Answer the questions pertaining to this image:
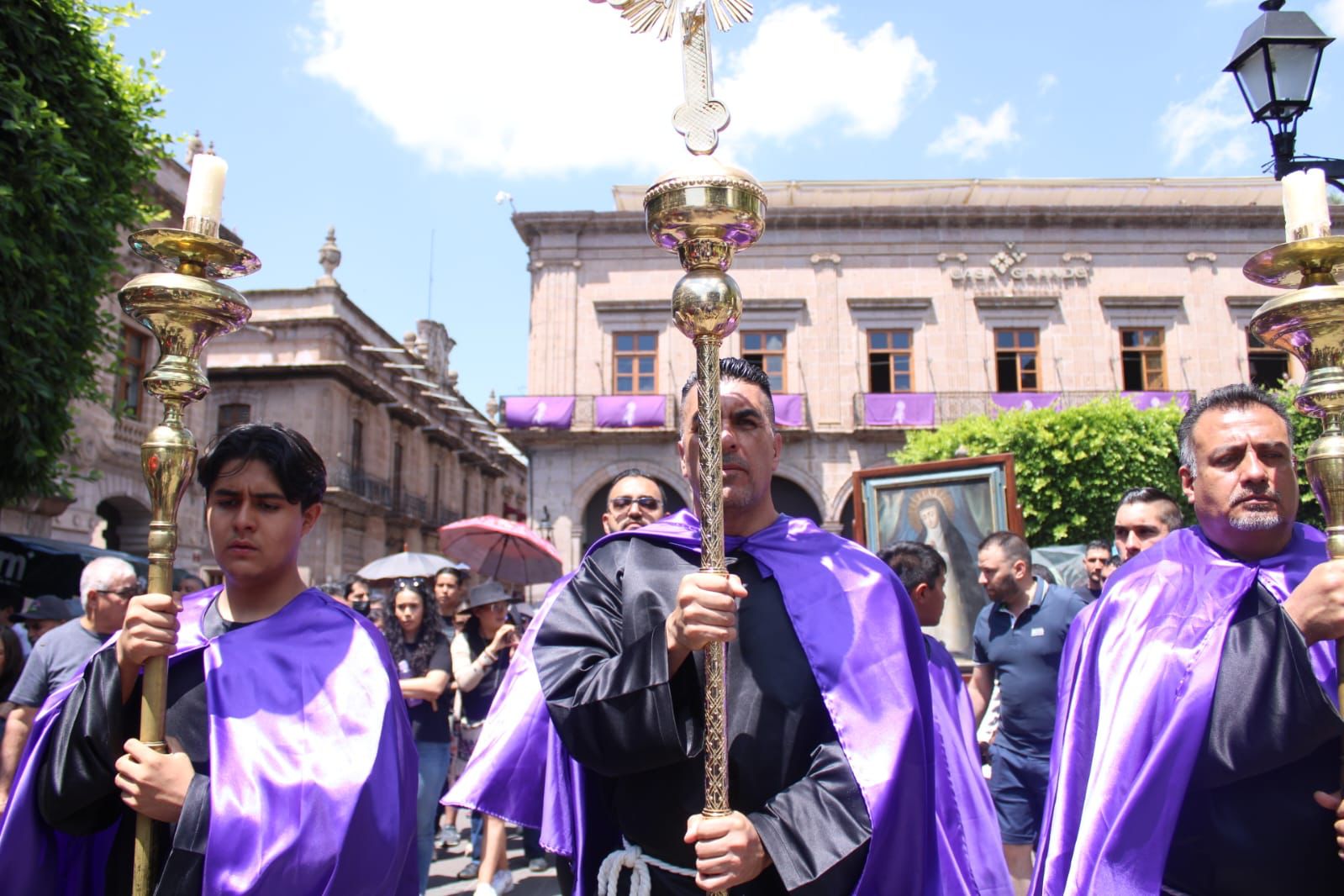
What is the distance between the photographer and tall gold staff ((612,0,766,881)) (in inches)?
75.2

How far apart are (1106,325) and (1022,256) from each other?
8.91ft

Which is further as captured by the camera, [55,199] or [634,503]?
[55,199]

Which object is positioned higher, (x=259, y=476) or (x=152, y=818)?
(x=259, y=476)

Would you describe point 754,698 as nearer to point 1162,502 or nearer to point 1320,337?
point 1320,337

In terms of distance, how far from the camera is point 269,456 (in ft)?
8.24

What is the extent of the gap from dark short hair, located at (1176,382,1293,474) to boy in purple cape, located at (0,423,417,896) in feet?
6.55

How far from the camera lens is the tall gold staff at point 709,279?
1909mm

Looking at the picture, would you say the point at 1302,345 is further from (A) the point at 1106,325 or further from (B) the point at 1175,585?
(A) the point at 1106,325

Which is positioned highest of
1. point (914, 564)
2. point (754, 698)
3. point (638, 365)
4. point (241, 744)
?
point (638, 365)

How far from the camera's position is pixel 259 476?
2.49 meters

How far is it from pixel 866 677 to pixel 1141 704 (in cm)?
59

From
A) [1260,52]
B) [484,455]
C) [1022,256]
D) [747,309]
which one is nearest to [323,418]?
[747,309]

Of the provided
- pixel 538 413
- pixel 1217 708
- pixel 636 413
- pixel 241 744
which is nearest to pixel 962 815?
pixel 1217 708

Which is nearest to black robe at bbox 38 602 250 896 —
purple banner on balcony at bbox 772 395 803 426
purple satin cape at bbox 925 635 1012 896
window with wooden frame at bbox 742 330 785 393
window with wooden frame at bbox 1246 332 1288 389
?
purple satin cape at bbox 925 635 1012 896
